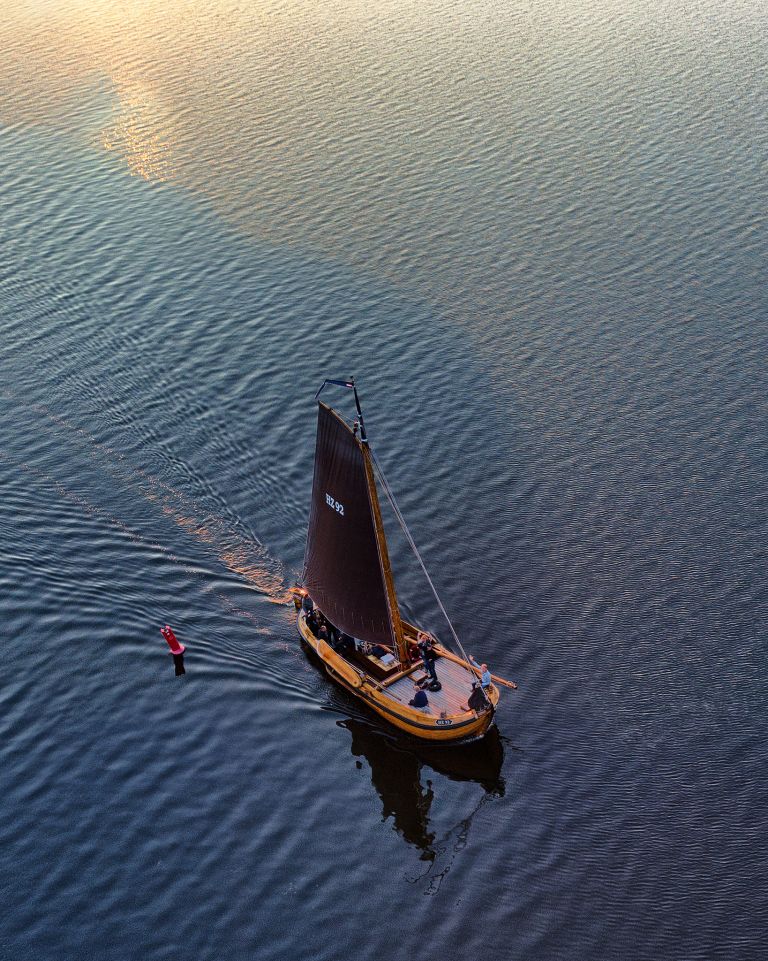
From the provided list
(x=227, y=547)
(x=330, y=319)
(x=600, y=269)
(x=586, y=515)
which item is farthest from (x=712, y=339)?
(x=227, y=547)

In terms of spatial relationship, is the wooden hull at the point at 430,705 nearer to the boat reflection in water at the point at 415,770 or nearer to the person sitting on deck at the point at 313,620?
the boat reflection in water at the point at 415,770

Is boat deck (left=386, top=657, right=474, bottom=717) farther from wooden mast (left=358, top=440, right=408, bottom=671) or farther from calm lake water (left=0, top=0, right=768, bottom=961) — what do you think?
calm lake water (left=0, top=0, right=768, bottom=961)

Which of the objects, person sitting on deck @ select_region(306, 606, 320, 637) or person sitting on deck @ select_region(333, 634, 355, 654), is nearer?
person sitting on deck @ select_region(333, 634, 355, 654)

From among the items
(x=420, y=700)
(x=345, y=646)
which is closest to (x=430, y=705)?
(x=420, y=700)

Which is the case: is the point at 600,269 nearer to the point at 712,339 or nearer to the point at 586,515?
the point at 712,339

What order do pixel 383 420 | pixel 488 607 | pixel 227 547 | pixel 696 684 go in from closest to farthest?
pixel 696 684 < pixel 488 607 < pixel 227 547 < pixel 383 420

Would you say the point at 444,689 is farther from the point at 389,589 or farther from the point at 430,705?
the point at 389,589

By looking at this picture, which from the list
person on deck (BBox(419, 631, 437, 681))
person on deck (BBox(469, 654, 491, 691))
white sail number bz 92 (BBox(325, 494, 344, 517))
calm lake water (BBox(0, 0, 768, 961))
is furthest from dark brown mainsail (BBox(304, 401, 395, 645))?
person on deck (BBox(469, 654, 491, 691))
